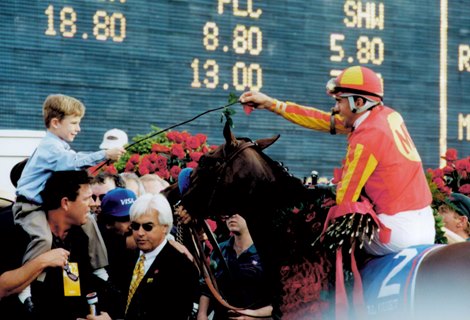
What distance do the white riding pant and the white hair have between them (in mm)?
A: 1368

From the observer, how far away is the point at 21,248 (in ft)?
19.1

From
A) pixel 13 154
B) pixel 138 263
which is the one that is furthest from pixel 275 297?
pixel 13 154

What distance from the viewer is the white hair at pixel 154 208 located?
249 inches

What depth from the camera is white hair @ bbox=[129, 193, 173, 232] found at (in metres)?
6.31

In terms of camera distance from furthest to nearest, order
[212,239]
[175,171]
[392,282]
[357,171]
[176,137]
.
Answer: [176,137] → [175,171] → [212,239] → [357,171] → [392,282]

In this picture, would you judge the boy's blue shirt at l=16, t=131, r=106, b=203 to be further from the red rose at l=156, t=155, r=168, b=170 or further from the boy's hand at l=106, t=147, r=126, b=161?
the red rose at l=156, t=155, r=168, b=170

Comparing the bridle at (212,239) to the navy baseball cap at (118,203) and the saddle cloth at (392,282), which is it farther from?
the navy baseball cap at (118,203)

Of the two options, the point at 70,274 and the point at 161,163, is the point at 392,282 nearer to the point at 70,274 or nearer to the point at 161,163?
the point at 70,274

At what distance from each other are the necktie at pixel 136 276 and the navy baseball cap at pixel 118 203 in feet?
2.89

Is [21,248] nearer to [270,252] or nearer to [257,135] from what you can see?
[270,252]

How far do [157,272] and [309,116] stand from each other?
1.18 meters

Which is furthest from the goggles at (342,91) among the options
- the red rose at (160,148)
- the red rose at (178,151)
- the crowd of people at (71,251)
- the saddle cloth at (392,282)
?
the red rose at (160,148)

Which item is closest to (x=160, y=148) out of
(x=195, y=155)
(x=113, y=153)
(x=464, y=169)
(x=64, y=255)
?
(x=195, y=155)

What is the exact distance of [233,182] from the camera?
218 inches
